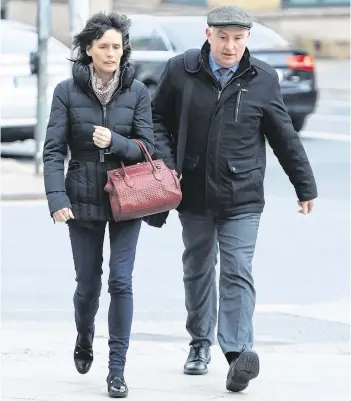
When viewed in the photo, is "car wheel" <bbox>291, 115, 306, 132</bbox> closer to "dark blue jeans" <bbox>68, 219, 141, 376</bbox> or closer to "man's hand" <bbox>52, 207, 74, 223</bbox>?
"dark blue jeans" <bbox>68, 219, 141, 376</bbox>

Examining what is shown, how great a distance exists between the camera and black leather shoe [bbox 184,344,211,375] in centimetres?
671

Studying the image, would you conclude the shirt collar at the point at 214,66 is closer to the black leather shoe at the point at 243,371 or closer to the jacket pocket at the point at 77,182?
the jacket pocket at the point at 77,182

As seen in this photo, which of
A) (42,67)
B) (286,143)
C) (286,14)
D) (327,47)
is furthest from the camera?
(286,14)

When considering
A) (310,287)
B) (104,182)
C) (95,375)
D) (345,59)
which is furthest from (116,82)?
(345,59)

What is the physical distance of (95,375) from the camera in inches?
262

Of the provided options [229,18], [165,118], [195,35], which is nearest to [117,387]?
[165,118]

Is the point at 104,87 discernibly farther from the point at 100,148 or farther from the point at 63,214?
the point at 63,214

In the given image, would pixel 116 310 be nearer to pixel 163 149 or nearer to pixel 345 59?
pixel 163 149

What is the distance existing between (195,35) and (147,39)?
698 millimetres

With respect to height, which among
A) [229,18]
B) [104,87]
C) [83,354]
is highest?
[229,18]

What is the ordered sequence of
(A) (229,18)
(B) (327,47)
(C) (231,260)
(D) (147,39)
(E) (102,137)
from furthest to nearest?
(B) (327,47) → (D) (147,39) → (C) (231,260) → (A) (229,18) → (E) (102,137)

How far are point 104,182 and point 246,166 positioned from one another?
701 millimetres

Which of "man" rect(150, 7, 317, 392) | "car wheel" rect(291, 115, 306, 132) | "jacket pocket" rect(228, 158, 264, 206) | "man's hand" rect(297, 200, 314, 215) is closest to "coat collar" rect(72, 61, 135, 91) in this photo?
"man" rect(150, 7, 317, 392)

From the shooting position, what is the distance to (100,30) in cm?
618
